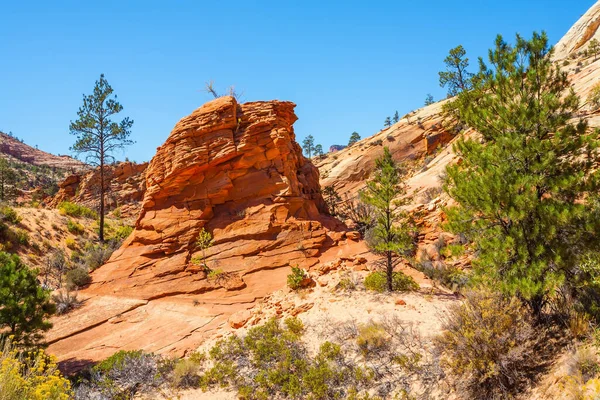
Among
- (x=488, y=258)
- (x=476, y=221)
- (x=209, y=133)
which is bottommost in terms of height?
(x=488, y=258)

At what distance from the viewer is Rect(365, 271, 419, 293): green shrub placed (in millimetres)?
12352

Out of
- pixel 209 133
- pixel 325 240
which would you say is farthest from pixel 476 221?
pixel 209 133

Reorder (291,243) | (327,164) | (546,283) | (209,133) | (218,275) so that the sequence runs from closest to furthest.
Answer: (546,283), (218,275), (291,243), (209,133), (327,164)

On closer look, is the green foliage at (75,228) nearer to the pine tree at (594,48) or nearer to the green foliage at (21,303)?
the green foliage at (21,303)

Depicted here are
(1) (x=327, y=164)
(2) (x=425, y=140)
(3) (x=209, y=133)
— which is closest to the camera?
(3) (x=209, y=133)

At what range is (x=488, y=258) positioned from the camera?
7.09m

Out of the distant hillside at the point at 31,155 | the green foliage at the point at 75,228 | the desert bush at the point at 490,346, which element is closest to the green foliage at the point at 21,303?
the desert bush at the point at 490,346

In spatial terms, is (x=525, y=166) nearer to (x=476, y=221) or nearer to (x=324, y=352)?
(x=476, y=221)

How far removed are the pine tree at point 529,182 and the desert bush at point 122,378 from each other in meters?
8.61

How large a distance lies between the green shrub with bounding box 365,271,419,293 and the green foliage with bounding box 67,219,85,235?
19.7 m

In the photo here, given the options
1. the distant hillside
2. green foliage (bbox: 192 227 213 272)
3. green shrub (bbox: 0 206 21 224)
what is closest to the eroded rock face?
green foliage (bbox: 192 227 213 272)

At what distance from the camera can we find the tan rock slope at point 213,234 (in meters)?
12.5

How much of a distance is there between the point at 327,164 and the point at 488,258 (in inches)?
1467

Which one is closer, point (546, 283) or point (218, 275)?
point (546, 283)
